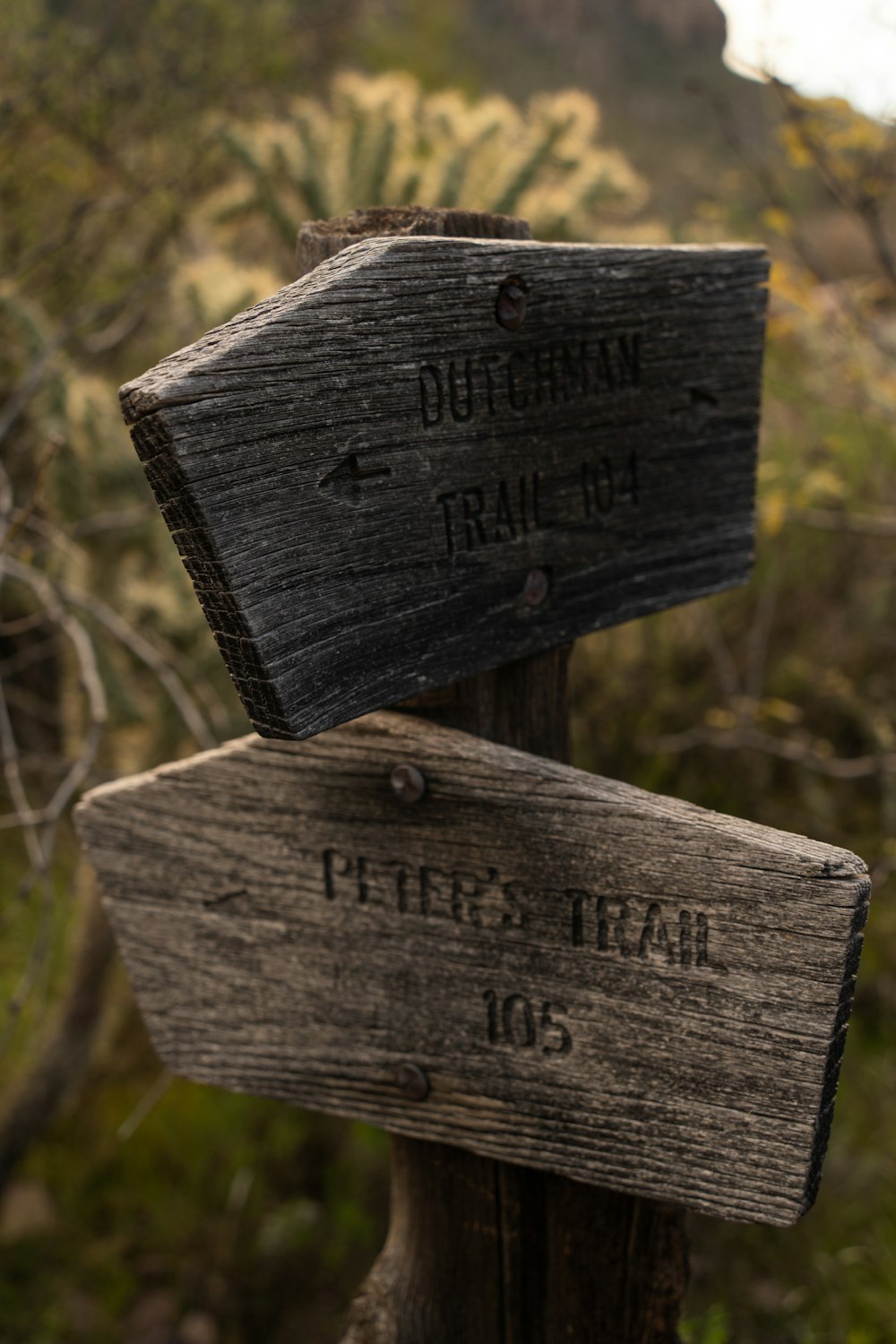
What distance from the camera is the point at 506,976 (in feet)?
3.06

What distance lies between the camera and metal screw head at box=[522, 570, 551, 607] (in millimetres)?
913

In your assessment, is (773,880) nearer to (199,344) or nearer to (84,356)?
(199,344)

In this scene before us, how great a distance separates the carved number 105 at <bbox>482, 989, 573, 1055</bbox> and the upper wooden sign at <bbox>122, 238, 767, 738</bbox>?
0.28m

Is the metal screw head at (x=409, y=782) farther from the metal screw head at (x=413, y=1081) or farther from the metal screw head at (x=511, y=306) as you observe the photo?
the metal screw head at (x=511, y=306)

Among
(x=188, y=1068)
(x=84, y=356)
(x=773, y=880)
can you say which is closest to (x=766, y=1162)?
(x=773, y=880)

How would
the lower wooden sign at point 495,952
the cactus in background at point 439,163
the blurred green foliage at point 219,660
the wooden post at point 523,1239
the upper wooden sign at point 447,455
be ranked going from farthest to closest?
1. the cactus in background at point 439,163
2. the blurred green foliage at point 219,660
3. the wooden post at point 523,1239
4. the lower wooden sign at point 495,952
5. the upper wooden sign at point 447,455

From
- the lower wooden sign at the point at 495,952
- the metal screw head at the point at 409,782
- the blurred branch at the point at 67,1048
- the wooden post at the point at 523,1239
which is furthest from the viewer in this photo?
the blurred branch at the point at 67,1048

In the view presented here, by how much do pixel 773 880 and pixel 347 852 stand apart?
367 mm

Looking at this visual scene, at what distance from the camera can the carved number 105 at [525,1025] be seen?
0.92 meters

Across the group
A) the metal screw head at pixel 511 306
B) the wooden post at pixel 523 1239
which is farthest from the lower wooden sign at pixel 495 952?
the metal screw head at pixel 511 306

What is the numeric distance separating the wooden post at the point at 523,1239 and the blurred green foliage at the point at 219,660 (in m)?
0.64

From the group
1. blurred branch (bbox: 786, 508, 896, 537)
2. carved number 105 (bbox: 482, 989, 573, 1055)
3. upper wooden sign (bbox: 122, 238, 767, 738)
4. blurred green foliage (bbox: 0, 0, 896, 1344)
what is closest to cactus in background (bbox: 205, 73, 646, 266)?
blurred green foliage (bbox: 0, 0, 896, 1344)

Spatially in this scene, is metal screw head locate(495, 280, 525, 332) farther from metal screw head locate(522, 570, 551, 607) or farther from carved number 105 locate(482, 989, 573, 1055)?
carved number 105 locate(482, 989, 573, 1055)

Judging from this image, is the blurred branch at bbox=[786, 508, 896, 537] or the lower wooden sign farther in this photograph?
the blurred branch at bbox=[786, 508, 896, 537]
